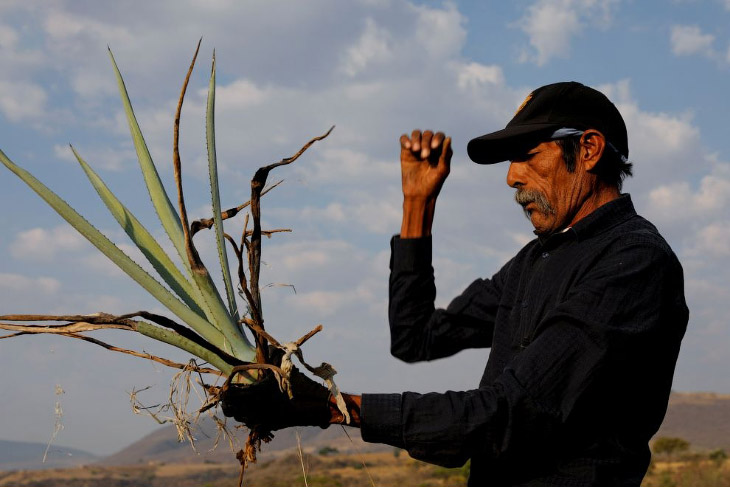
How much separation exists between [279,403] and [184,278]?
72 cm

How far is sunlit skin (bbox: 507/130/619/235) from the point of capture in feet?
8.47

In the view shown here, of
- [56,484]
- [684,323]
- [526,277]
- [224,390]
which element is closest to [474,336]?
[526,277]

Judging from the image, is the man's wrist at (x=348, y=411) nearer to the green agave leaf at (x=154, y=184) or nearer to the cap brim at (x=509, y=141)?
the green agave leaf at (x=154, y=184)

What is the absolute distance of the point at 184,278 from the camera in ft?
8.82

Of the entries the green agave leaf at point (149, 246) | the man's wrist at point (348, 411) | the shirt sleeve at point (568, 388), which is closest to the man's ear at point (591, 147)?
the shirt sleeve at point (568, 388)

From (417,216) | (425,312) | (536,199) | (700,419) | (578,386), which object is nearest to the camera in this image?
(578,386)

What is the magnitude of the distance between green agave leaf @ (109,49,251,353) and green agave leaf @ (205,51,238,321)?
0.10 metres

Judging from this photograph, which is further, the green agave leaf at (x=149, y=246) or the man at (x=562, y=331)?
the green agave leaf at (x=149, y=246)

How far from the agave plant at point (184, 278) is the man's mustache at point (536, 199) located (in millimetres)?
707

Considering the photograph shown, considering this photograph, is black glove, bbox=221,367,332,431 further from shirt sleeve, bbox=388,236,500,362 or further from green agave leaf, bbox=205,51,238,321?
shirt sleeve, bbox=388,236,500,362

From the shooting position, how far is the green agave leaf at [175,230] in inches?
101

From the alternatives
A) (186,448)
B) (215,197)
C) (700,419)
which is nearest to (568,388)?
(215,197)

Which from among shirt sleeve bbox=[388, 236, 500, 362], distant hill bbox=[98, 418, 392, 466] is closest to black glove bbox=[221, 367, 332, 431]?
shirt sleeve bbox=[388, 236, 500, 362]

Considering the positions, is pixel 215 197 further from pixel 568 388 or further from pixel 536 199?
pixel 568 388
